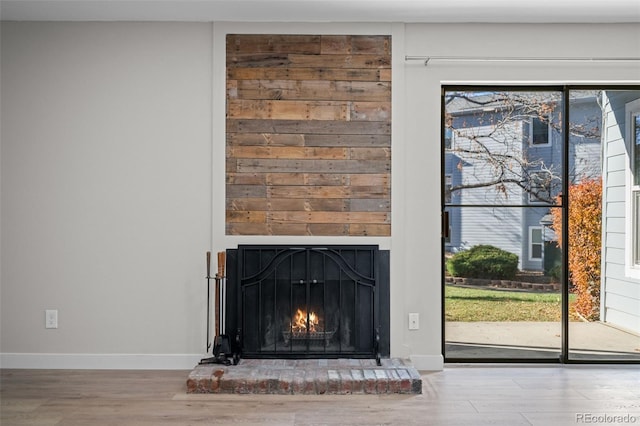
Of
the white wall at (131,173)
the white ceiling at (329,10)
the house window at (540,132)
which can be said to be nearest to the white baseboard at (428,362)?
the white wall at (131,173)

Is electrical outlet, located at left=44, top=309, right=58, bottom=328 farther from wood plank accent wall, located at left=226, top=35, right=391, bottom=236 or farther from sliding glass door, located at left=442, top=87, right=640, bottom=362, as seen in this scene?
sliding glass door, located at left=442, top=87, right=640, bottom=362

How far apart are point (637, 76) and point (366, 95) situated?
194 centimetres

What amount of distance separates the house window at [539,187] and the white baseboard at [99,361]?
267 cm

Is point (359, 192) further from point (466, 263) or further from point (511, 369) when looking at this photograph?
point (511, 369)

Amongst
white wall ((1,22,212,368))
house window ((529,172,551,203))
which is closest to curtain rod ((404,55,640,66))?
house window ((529,172,551,203))

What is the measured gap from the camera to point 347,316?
412cm

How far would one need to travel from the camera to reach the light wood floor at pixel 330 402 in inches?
124

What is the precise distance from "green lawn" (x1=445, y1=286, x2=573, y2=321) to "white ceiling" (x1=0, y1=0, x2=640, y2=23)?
1.95 metres

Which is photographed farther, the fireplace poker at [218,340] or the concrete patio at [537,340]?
the concrete patio at [537,340]

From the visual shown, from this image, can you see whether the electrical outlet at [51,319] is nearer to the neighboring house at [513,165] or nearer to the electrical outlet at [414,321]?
the electrical outlet at [414,321]

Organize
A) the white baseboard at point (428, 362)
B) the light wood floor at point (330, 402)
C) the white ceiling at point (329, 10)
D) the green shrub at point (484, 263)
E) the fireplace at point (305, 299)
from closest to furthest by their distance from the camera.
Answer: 1. the light wood floor at point (330, 402)
2. the white ceiling at point (329, 10)
3. the fireplace at point (305, 299)
4. the white baseboard at point (428, 362)
5. the green shrub at point (484, 263)

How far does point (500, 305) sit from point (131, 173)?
284cm

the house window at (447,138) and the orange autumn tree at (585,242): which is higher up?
the house window at (447,138)

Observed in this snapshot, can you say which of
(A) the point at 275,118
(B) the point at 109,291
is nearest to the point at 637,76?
(A) the point at 275,118
